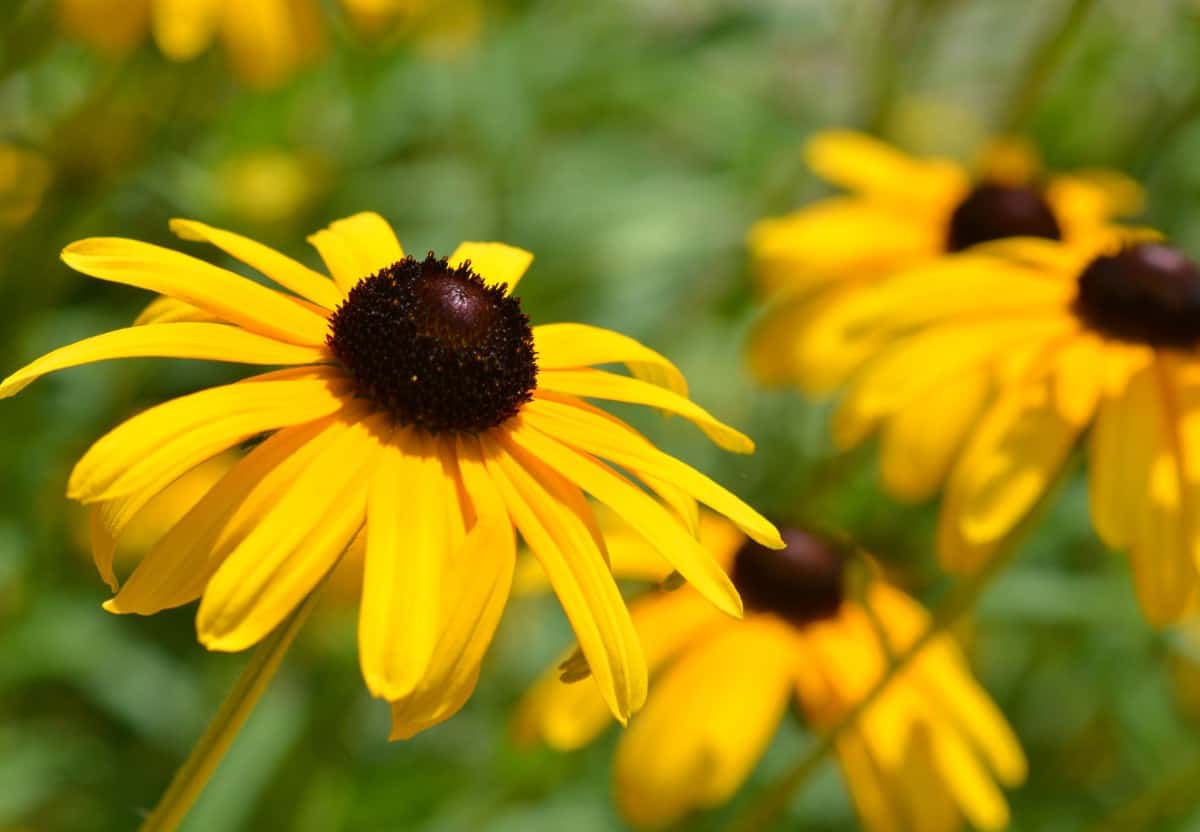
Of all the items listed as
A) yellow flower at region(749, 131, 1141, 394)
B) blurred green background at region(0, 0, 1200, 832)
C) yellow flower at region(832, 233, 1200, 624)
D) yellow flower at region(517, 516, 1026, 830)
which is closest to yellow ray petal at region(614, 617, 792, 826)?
yellow flower at region(517, 516, 1026, 830)

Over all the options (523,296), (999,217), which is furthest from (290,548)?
(523,296)

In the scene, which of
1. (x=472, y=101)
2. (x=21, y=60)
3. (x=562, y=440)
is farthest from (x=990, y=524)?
(x=472, y=101)

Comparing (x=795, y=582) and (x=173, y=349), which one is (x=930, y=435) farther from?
(x=173, y=349)

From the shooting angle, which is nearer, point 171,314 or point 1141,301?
point 171,314

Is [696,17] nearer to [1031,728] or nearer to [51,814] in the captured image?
[1031,728]

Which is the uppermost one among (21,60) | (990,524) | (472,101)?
(21,60)

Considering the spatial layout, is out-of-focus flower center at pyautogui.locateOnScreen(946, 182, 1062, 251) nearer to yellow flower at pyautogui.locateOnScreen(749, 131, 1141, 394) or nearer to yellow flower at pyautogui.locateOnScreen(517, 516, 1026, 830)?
yellow flower at pyautogui.locateOnScreen(749, 131, 1141, 394)
